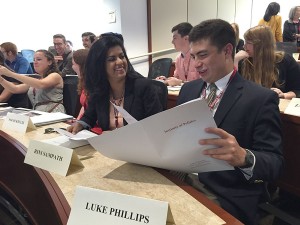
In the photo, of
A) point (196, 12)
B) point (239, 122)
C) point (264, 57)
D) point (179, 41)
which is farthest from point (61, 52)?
point (239, 122)

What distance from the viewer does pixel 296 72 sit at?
2213 mm

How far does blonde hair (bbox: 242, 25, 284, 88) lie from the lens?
7.17 feet

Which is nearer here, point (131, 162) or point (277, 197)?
point (131, 162)

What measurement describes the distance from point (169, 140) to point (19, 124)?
0.97 metres

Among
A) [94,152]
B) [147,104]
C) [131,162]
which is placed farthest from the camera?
[147,104]

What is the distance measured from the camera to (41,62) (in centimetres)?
270

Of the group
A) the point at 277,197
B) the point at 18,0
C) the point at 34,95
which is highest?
the point at 18,0

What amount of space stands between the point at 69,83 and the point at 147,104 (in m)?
1.14

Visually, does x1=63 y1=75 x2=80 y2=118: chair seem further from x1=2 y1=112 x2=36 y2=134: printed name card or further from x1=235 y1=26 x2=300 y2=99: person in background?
x1=235 y1=26 x2=300 y2=99: person in background

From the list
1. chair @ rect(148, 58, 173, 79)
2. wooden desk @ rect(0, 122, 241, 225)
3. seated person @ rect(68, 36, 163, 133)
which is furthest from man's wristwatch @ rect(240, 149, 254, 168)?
chair @ rect(148, 58, 173, 79)

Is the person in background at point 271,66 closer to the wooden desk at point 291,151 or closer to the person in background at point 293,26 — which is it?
the wooden desk at point 291,151

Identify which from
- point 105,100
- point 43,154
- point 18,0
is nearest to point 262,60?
point 105,100

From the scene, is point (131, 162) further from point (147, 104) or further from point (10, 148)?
point (147, 104)

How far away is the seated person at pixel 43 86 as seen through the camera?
252cm
